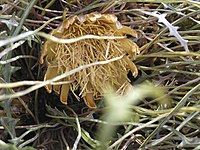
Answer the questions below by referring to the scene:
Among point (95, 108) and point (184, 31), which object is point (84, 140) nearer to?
point (95, 108)

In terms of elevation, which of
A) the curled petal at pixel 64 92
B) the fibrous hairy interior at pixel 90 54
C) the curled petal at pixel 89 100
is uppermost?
the fibrous hairy interior at pixel 90 54

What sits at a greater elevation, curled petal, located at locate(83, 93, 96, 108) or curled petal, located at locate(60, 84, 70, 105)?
curled petal, located at locate(60, 84, 70, 105)

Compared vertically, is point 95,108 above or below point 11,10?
below


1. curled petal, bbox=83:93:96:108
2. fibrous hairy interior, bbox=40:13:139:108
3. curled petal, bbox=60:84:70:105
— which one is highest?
fibrous hairy interior, bbox=40:13:139:108

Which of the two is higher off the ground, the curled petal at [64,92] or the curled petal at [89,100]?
the curled petal at [64,92]

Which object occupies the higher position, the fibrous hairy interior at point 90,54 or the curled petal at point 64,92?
the fibrous hairy interior at point 90,54

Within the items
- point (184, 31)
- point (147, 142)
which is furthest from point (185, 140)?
point (184, 31)
